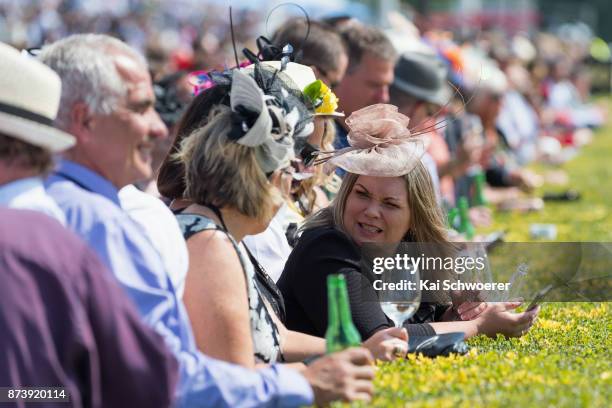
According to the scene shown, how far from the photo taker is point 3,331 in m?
2.81

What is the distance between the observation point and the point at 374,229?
485cm

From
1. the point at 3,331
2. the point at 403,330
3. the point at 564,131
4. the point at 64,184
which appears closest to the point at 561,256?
the point at 403,330

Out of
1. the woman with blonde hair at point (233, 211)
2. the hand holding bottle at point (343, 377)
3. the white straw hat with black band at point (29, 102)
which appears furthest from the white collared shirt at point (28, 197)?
the hand holding bottle at point (343, 377)

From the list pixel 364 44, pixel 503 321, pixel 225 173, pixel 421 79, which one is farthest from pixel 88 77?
pixel 421 79

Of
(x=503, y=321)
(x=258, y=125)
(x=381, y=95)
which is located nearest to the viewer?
(x=258, y=125)

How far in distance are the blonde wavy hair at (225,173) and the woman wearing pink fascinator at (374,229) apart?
0.75 meters

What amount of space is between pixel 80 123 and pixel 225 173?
61 centimetres

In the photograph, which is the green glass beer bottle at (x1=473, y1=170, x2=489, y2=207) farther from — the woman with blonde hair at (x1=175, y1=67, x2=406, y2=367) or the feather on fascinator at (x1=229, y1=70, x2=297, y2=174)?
the feather on fascinator at (x1=229, y1=70, x2=297, y2=174)

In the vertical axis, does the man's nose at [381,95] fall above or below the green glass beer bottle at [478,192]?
above

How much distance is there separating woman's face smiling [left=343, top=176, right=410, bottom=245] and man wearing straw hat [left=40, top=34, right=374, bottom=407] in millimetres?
1410

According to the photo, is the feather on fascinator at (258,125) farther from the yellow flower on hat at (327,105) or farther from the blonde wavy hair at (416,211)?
the yellow flower on hat at (327,105)

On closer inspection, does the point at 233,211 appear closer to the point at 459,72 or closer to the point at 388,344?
the point at 388,344

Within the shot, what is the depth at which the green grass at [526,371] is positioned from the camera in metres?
3.50

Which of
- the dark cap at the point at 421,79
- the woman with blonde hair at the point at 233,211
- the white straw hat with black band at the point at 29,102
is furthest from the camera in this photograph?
the dark cap at the point at 421,79
